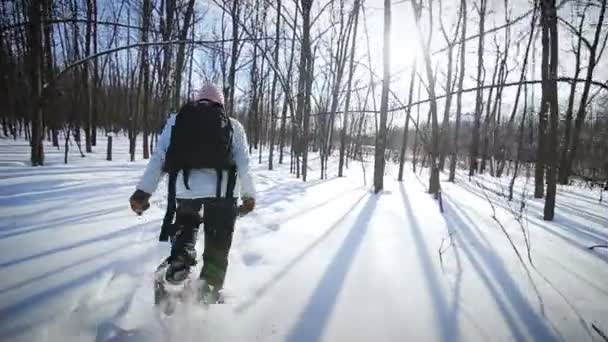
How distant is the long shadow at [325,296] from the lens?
161 cm

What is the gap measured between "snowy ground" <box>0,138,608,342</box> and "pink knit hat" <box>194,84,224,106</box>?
4.82 feet

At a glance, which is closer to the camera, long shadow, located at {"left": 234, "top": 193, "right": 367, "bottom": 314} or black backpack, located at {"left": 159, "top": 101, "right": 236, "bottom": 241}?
black backpack, located at {"left": 159, "top": 101, "right": 236, "bottom": 241}

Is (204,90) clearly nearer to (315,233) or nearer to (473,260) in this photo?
(315,233)

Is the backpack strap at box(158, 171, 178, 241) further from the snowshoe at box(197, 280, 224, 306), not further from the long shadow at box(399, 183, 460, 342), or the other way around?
the long shadow at box(399, 183, 460, 342)

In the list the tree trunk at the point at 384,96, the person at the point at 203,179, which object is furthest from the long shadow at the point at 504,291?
the tree trunk at the point at 384,96

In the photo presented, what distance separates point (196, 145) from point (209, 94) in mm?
438

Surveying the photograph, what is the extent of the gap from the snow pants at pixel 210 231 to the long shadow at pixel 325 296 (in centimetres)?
65

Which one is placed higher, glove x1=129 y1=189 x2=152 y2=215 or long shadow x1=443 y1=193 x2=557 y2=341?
glove x1=129 y1=189 x2=152 y2=215

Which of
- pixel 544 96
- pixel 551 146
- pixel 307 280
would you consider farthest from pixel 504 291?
pixel 544 96

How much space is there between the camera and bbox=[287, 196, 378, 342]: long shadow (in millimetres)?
1614

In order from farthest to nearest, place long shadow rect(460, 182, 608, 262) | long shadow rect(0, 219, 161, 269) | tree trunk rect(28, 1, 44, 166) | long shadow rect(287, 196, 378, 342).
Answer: tree trunk rect(28, 1, 44, 166) → long shadow rect(460, 182, 608, 262) → long shadow rect(0, 219, 161, 269) → long shadow rect(287, 196, 378, 342)

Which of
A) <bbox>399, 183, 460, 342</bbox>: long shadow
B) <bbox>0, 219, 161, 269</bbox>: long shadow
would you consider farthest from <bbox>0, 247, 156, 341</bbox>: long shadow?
<bbox>399, 183, 460, 342</bbox>: long shadow

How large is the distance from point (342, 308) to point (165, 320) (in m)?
1.19

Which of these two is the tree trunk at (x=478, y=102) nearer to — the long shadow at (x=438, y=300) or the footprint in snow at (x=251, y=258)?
the long shadow at (x=438, y=300)
